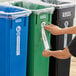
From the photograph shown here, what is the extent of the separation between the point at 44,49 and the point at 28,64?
0.88 feet

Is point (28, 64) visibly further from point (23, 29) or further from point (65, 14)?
point (65, 14)

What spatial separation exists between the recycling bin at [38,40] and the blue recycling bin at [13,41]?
0.13 m

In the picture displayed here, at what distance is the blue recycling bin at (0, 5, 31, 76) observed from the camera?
246 cm

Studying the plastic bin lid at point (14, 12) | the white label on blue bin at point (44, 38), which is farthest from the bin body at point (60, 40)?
the plastic bin lid at point (14, 12)

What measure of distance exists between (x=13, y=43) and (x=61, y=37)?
0.81 m

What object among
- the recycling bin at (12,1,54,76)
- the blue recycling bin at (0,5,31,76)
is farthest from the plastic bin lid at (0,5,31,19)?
the recycling bin at (12,1,54,76)

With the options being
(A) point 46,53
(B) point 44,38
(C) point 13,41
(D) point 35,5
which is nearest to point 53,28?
(B) point 44,38

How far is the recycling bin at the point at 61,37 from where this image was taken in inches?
118

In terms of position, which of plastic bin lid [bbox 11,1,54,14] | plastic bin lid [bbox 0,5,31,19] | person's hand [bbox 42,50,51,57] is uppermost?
plastic bin lid [bbox 11,1,54,14]

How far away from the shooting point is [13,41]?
8.27 ft

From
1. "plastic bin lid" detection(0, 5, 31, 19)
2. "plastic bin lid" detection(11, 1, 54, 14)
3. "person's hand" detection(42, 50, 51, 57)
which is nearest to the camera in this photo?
"plastic bin lid" detection(0, 5, 31, 19)

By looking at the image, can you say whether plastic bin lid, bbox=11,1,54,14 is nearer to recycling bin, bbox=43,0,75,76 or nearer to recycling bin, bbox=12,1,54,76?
recycling bin, bbox=12,1,54,76

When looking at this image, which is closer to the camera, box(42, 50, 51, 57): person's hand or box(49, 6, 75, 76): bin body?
box(42, 50, 51, 57): person's hand

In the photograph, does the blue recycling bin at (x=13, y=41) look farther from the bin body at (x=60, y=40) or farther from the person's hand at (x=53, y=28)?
the bin body at (x=60, y=40)
